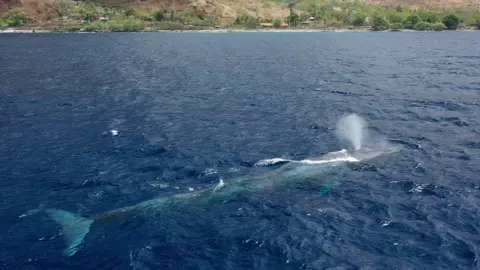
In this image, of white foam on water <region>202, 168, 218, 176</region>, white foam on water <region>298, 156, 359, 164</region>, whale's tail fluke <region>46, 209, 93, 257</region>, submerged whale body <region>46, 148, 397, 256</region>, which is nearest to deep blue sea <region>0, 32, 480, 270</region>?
white foam on water <region>202, 168, 218, 176</region>

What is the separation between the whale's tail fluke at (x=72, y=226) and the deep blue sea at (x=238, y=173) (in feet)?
1.94

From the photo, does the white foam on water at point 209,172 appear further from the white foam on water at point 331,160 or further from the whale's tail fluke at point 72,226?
the whale's tail fluke at point 72,226

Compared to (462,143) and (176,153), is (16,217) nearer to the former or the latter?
(176,153)

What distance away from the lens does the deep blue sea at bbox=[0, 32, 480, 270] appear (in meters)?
28.6

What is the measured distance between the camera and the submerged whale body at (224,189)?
1228 inches

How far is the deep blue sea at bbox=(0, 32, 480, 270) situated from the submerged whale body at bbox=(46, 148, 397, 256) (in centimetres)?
79

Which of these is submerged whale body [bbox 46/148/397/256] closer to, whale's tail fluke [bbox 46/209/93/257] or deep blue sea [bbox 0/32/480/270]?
whale's tail fluke [bbox 46/209/93/257]

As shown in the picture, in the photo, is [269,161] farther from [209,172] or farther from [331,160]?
[209,172]

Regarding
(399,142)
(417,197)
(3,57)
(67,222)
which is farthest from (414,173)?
(3,57)

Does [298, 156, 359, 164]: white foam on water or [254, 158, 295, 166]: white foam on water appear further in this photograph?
[254, 158, 295, 166]: white foam on water

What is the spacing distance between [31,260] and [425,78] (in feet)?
291

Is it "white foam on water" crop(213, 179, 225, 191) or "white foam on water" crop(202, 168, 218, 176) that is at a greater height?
"white foam on water" crop(202, 168, 218, 176)

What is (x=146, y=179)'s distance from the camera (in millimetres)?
39500

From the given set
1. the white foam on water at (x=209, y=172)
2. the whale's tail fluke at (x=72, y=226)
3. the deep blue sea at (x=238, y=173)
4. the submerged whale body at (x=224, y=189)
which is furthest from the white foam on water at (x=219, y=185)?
the whale's tail fluke at (x=72, y=226)
